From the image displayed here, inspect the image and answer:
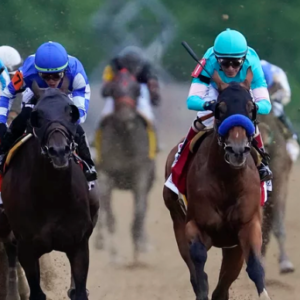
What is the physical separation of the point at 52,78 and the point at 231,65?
1236 mm

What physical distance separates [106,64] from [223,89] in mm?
5340

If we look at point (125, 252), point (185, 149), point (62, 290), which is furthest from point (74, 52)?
point (185, 149)

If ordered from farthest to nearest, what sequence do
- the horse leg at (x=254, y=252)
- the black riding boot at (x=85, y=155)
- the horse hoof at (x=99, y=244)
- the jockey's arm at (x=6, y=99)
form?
the horse hoof at (x=99, y=244)
the jockey's arm at (x=6, y=99)
the black riding boot at (x=85, y=155)
the horse leg at (x=254, y=252)

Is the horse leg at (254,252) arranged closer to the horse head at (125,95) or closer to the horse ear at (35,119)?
the horse ear at (35,119)

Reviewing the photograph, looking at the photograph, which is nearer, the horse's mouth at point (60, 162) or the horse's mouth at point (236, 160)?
the horse's mouth at point (60, 162)

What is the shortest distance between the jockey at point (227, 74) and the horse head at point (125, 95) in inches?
154

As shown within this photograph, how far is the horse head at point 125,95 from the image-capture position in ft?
39.7

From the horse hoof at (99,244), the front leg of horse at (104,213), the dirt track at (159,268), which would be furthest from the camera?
the front leg of horse at (104,213)

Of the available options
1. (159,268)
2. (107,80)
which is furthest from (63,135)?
(107,80)

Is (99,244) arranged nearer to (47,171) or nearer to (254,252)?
(47,171)

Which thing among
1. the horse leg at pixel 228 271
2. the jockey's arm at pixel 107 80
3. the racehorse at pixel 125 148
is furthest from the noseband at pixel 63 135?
the jockey's arm at pixel 107 80

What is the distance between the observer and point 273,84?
35.7 ft

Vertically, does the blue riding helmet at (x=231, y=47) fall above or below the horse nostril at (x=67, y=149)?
above

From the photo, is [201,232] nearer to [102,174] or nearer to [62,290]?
[62,290]
